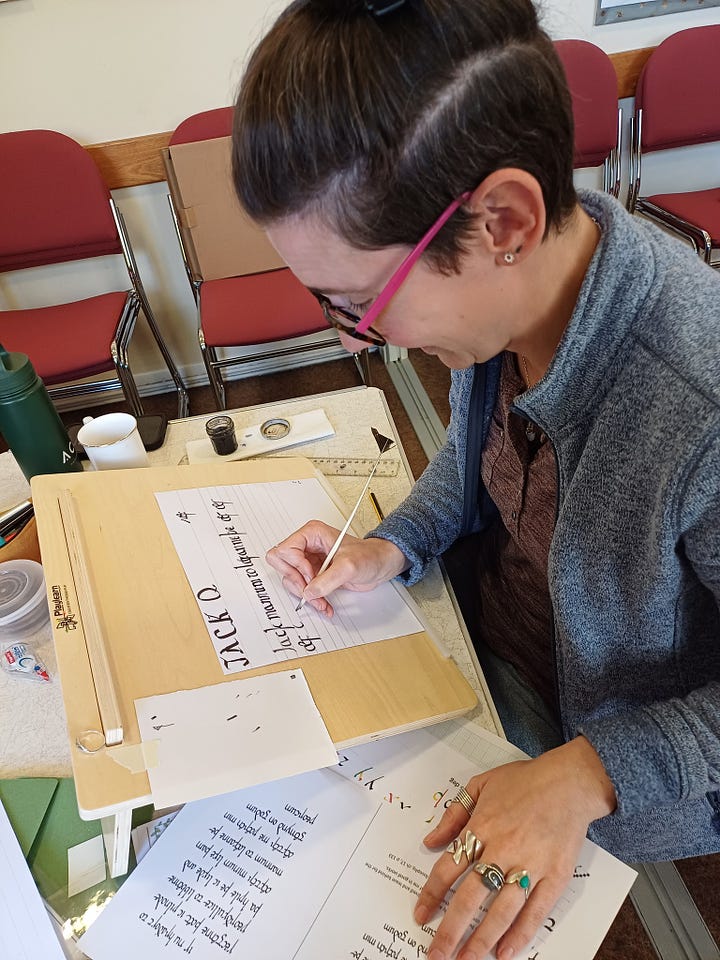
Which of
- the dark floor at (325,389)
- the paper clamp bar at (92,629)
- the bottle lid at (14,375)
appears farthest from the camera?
the dark floor at (325,389)

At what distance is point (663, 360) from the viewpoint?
0.54 m

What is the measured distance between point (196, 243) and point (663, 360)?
204 cm

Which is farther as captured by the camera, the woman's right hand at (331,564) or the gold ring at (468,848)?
the woman's right hand at (331,564)

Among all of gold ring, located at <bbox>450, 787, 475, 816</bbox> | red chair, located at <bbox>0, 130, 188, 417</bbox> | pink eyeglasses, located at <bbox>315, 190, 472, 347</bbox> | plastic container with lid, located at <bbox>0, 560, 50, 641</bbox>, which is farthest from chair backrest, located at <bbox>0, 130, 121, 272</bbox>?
gold ring, located at <bbox>450, 787, 475, 816</bbox>

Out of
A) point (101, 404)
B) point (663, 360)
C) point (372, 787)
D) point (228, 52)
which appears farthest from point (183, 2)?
point (372, 787)

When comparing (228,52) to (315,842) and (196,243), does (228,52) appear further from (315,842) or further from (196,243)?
(315,842)

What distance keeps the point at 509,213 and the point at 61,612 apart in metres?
0.60

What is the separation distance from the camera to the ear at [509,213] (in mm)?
492

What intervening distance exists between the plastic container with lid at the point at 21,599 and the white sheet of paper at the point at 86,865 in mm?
291

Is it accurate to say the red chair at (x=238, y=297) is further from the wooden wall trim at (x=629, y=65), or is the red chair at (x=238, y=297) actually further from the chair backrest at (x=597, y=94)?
the wooden wall trim at (x=629, y=65)

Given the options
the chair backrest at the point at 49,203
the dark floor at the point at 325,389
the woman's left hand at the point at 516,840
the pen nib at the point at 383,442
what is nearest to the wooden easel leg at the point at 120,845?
the woman's left hand at the point at 516,840

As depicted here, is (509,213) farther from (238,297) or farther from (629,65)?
(629,65)

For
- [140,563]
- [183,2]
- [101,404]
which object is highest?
[183,2]

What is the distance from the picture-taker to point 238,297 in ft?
7.10
